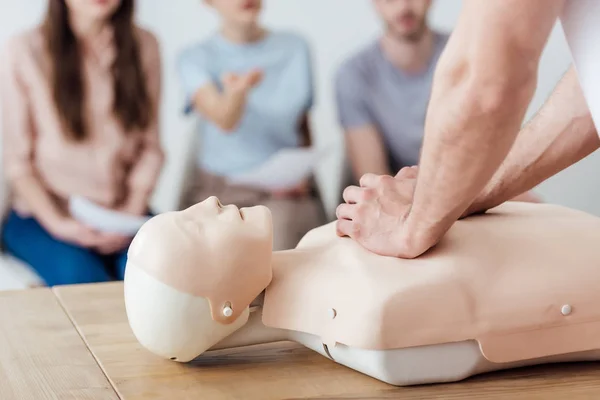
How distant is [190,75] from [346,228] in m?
1.92

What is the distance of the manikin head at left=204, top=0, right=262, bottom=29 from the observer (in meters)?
3.04

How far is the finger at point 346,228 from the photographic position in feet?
3.95

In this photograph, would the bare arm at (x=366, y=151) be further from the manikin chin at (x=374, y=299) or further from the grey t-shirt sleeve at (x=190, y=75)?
the manikin chin at (x=374, y=299)

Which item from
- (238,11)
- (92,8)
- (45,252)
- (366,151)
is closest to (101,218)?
(45,252)

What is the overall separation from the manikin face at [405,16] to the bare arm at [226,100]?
1.78 ft

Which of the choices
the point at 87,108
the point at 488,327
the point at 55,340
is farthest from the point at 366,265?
the point at 87,108

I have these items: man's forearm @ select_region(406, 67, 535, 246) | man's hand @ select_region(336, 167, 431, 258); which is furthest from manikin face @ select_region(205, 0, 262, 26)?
man's forearm @ select_region(406, 67, 535, 246)

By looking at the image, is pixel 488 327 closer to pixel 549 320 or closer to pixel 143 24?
pixel 549 320

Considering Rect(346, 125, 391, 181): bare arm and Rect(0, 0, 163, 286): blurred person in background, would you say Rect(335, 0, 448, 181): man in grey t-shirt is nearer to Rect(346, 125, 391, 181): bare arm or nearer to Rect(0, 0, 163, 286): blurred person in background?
Rect(346, 125, 391, 181): bare arm

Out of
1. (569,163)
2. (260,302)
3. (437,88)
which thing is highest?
(437,88)

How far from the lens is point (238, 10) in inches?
120

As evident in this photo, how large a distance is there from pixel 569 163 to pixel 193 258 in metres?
0.60

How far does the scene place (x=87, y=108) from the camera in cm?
288

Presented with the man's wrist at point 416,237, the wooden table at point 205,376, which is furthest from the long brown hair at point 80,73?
the man's wrist at point 416,237
